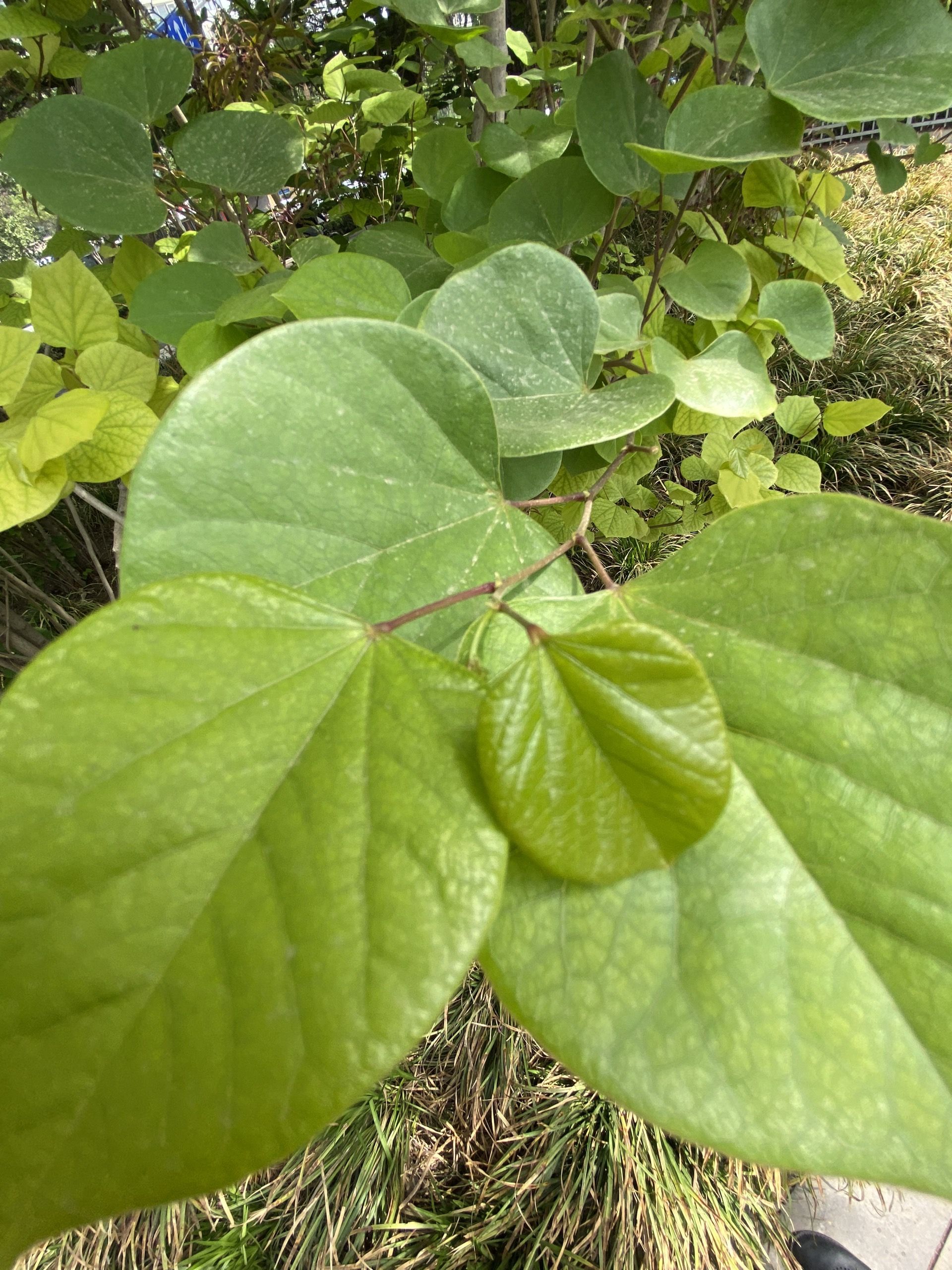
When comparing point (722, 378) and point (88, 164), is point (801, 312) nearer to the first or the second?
point (722, 378)

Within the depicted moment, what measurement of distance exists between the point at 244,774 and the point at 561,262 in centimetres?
27

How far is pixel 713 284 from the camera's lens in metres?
0.51

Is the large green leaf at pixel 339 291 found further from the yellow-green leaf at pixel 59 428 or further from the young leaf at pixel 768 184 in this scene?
the young leaf at pixel 768 184

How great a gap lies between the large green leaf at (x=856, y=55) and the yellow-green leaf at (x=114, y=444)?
0.41 metres

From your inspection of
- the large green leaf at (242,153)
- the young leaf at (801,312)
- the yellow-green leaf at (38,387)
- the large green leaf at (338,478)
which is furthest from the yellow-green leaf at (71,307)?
the young leaf at (801,312)

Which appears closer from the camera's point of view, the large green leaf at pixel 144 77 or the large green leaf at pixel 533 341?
the large green leaf at pixel 533 341

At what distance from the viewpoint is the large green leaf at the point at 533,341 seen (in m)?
0.30

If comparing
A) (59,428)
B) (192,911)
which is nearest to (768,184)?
(59,428)

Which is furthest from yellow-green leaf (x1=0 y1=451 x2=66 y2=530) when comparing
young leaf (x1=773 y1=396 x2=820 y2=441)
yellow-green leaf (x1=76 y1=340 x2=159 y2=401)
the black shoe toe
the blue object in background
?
the black shoe toe

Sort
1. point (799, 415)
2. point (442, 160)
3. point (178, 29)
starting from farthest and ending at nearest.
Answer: point (178, 29), point (799, 415), point (442, 160)

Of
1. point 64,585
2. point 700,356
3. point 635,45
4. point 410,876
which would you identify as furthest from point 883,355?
point 410,876

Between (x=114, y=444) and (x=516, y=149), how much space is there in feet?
1.26

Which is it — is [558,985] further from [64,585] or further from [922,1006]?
[64,585]

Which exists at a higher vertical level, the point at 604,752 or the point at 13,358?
the point at 13,358
